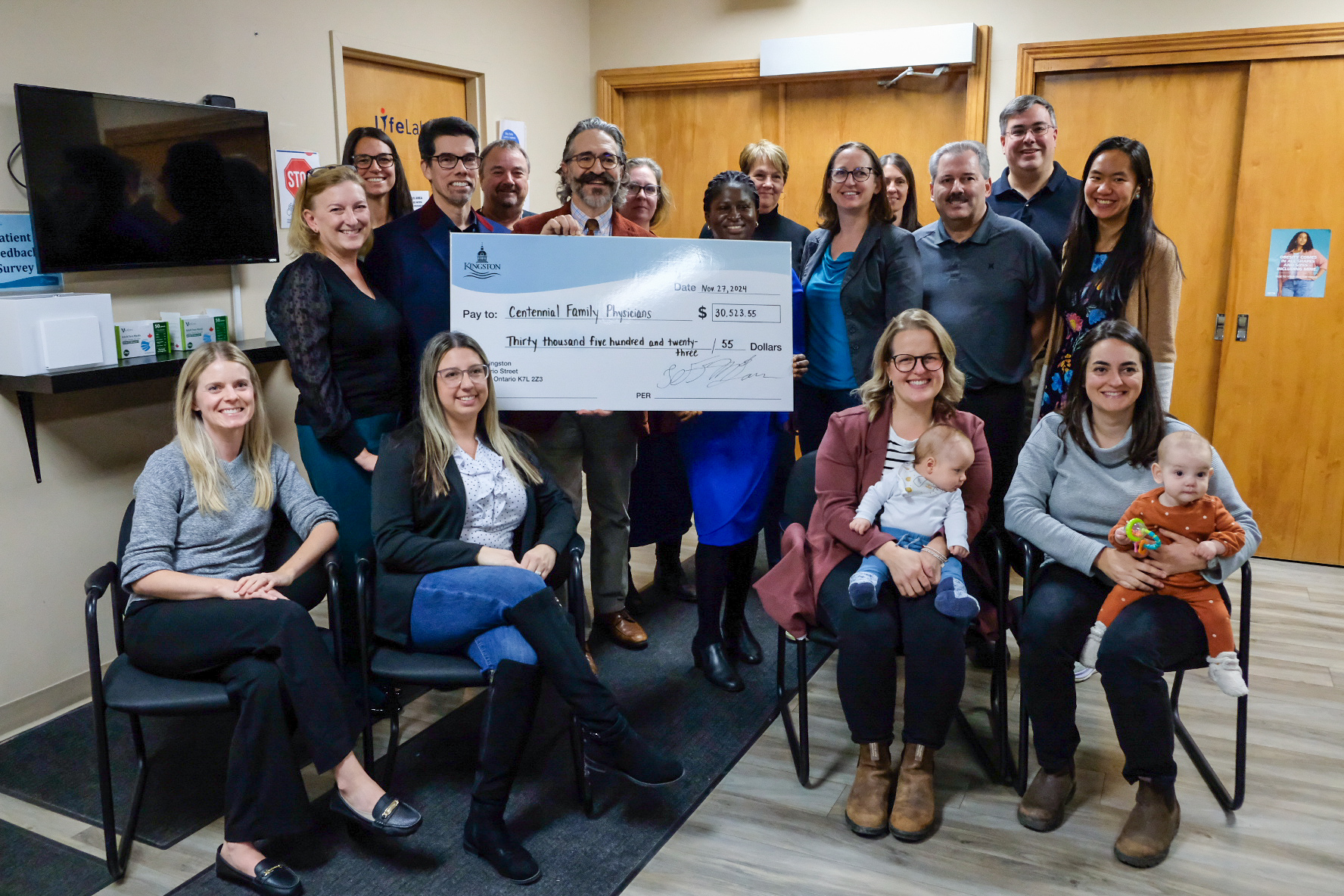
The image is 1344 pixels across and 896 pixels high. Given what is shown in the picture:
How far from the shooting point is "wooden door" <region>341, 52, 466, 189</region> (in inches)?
159

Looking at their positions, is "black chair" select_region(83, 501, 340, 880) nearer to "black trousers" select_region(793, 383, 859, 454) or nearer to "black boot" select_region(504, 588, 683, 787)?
"black boot" select_region(504, 588, 683, 787)

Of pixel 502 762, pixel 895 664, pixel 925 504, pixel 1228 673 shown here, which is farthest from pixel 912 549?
pixel 502 762

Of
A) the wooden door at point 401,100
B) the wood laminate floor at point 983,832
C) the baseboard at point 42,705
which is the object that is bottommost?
the wood laminate floor at point 983,832

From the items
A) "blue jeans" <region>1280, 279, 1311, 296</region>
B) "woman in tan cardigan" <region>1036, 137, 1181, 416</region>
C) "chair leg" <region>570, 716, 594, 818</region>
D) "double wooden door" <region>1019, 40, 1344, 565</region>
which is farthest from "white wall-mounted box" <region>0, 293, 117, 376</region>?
"blue jeans" <region>1280, 279, 1311, 296</region>

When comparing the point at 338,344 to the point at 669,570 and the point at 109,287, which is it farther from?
the point at 669,570

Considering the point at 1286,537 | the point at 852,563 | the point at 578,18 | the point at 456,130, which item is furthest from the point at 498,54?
the point at 1286,537

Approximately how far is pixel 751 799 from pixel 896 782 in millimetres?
363

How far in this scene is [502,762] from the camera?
6.82ft

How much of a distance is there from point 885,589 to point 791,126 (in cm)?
354

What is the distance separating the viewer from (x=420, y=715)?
2.84 metres

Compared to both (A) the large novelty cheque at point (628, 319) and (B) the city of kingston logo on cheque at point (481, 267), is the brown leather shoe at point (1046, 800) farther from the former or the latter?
(B) the city of kingston logo on cheque at point (481, 267)

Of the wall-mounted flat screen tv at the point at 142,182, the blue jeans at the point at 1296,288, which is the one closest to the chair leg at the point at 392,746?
the wall-mounted flat screen tv at the point at 142,182

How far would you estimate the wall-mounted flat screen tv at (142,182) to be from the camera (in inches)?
106

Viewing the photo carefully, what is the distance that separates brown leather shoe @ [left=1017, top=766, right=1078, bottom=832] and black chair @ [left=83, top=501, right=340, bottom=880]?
1678mm
